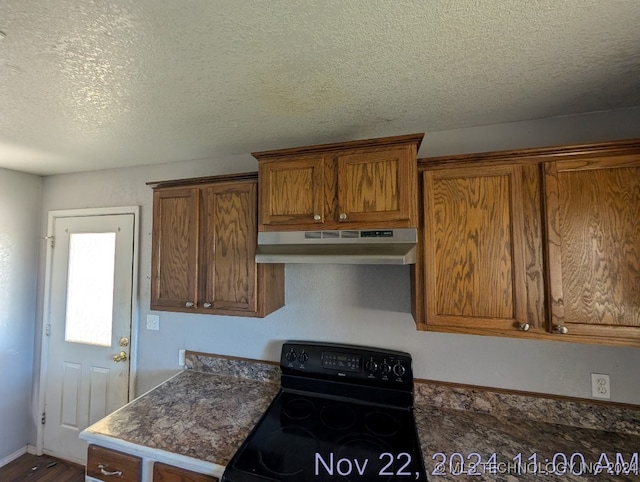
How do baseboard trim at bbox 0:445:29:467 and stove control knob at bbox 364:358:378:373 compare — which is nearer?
stove control knob at bbox 364:358:378:373

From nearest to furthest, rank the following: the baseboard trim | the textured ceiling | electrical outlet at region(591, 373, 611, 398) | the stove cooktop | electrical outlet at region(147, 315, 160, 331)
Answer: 1. the textured ceiling
2. the stove cooktop
3. electrical outlet at region(591, 373, 611, 398)
4. electrical outlet at region(147, 315, 160, 331)
5. the baseboard trim

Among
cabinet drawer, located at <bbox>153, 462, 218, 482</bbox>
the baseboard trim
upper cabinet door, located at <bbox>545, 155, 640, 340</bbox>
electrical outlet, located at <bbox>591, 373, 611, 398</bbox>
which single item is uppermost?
upper cabinet door, located at <bbox>545, 155, 640, 340</bbox>

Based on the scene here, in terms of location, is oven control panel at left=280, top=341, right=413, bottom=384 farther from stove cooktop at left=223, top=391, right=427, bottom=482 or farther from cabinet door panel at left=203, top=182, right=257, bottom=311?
cabinet door panel at left=203, top=182, right=257, bottom=311

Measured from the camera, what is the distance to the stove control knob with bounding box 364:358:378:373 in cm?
161

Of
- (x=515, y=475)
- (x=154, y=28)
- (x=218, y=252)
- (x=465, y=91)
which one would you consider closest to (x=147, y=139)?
(x=218, y=252)

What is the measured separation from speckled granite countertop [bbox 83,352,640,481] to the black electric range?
83 millimetres

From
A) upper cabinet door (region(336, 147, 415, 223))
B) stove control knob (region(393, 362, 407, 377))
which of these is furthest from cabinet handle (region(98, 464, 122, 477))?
upper cabinet door (region(336, 147, 415, 223))

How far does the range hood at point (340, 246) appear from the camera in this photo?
1277 millimetres

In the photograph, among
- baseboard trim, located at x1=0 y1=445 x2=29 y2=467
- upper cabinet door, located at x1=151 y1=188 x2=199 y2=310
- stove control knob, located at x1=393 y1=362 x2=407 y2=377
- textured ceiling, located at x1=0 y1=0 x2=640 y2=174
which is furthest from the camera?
baseboard trim, located at x1=0 y1=445 x2=29 y2=467

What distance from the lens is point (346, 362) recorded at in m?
1.66

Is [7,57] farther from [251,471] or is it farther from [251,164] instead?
[251,471]

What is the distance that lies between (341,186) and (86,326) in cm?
262

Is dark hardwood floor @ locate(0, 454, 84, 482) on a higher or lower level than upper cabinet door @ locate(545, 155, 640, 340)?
lower

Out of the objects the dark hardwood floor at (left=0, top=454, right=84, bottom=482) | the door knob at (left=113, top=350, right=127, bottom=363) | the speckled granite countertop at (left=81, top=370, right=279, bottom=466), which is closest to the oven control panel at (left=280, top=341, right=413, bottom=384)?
the speckled granite countertop at (left=81, top=370, right=279, bottom=466)
